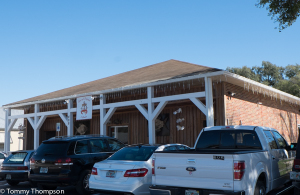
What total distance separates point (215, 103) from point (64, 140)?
7.32m

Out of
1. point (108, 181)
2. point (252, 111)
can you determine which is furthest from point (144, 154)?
point (252, 111)

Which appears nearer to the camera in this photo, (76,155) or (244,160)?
(244,160)

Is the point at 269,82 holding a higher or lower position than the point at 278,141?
higher

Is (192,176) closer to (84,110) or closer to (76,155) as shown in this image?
(76,155)

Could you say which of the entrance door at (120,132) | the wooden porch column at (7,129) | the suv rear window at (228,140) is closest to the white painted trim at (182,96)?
the suv rear window at (228,140)

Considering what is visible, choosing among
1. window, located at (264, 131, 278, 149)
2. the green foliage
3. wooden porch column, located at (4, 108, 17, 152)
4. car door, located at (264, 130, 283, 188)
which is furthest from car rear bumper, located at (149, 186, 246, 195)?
the green foliage

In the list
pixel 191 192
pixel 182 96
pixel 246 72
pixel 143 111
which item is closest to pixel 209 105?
pixel 182 96

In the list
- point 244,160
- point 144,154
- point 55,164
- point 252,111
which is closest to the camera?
point 244,160

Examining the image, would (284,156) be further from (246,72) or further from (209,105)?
(246,72)

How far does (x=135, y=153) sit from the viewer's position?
326 inches

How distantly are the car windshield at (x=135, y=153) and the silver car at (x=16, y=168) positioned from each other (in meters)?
4.42

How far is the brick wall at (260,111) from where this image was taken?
47.1 feet

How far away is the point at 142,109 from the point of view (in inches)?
548

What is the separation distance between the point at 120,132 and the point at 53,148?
981 centimetres
